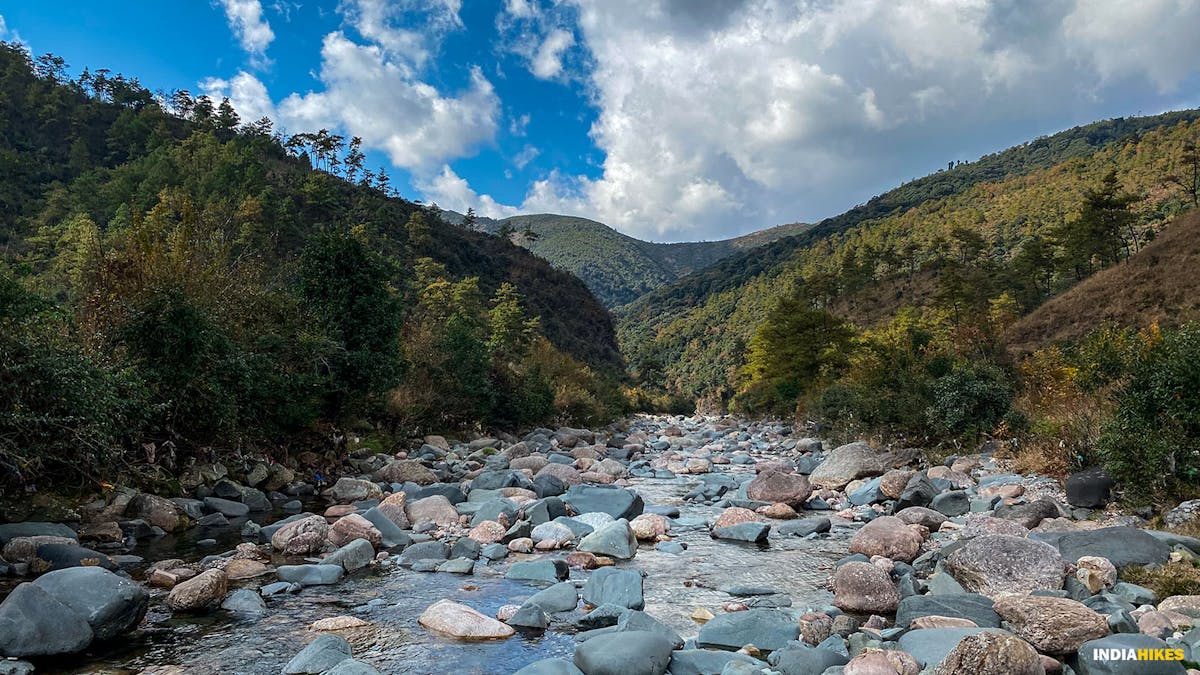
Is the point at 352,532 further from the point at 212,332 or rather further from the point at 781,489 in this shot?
the point at 781,489

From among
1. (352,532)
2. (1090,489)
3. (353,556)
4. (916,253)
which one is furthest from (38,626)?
(916,253)

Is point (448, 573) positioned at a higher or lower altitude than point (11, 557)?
lower

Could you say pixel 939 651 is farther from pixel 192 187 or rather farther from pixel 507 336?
pixel 192 187

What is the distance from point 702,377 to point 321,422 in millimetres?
78988

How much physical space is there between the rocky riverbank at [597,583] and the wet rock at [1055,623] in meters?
0.02

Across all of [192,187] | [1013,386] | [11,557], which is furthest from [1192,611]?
[192,187]

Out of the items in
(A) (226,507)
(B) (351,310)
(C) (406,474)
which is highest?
(B) (351,310)

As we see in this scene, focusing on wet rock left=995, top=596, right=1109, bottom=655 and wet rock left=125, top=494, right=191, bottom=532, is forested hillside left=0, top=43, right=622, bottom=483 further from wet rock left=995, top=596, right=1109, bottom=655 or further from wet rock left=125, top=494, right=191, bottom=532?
wet rock left=995, top=596, right=1109, bottom=655

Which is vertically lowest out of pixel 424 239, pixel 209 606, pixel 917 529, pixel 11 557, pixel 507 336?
pixel 917 529

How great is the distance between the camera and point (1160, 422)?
853 cm

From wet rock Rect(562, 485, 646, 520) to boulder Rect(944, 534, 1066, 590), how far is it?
590 centimetres

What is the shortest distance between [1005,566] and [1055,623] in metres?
1.73

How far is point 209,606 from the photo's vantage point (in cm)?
646

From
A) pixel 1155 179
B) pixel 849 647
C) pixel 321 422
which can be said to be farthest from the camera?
pixel 1155 179
